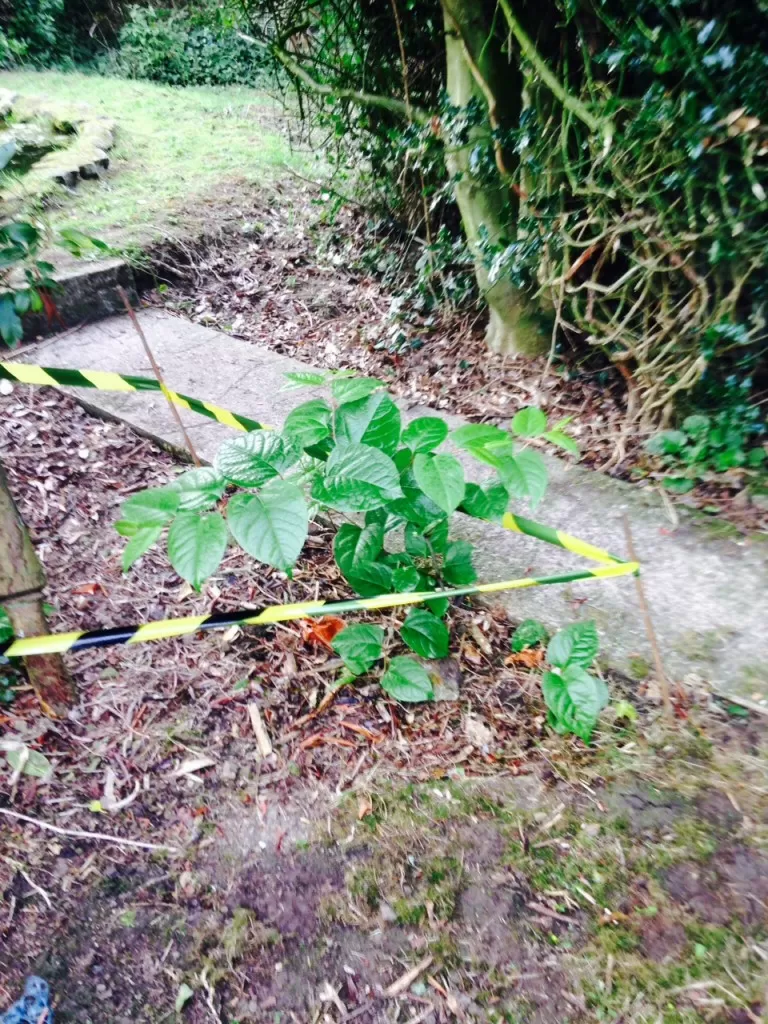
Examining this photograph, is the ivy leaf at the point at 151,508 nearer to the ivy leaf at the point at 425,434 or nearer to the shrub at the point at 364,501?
the shrub at the point at 364,501

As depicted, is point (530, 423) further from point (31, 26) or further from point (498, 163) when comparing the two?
point (31, 26)

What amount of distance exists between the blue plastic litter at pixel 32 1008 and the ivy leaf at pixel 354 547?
4.08 ft

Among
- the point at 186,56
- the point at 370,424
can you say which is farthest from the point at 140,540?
the point at 186,56

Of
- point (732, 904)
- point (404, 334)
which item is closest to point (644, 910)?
point (732, 904)

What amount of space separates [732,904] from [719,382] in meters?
2.15

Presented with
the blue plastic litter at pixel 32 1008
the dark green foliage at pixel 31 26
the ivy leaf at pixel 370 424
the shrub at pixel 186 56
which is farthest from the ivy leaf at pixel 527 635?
the dark green foliage at pixel 31 26

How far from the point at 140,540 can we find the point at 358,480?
1.83 ft

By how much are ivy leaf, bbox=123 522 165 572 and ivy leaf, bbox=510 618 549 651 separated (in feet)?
4.12

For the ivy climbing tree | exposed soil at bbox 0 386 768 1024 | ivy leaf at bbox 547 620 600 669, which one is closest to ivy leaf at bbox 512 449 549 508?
ivy leaf at bbox 547 620 600 669

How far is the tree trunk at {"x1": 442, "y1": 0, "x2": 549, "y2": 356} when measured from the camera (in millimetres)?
3162

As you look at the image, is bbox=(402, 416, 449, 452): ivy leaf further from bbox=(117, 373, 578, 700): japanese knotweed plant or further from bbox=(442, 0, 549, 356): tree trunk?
bbox=(442, 0, 549, 356): tree trunk

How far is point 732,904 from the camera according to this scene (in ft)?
5.14

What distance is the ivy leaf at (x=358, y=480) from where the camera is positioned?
1.70 meters

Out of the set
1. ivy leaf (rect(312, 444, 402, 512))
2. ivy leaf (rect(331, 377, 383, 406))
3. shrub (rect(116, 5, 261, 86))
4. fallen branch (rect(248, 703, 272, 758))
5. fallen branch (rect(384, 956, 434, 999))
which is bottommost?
fallen branch (rect(384, 956, 434, 999))
